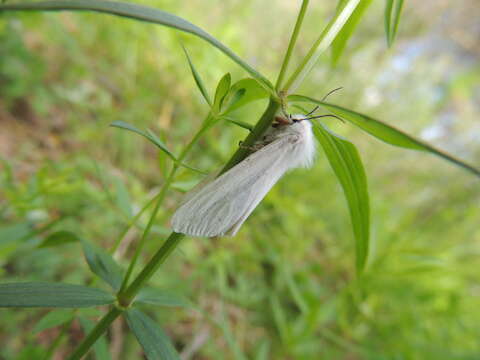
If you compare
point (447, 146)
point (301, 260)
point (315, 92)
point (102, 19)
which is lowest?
point (301, 260)

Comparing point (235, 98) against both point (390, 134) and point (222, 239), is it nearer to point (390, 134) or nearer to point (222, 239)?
point (390, 134)

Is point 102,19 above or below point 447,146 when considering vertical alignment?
below

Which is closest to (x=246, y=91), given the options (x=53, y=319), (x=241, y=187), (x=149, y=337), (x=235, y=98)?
(x=235, y=98)

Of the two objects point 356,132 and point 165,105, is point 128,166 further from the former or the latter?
point 356,132

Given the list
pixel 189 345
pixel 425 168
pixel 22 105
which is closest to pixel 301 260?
pixel 189 345

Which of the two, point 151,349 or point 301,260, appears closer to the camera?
point 151,349

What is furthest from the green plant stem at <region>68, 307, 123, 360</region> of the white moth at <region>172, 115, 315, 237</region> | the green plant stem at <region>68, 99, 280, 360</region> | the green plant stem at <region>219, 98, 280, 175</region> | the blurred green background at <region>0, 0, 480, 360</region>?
the blurred green background at <region>0, 0, 480, 360</region>
